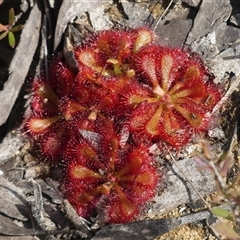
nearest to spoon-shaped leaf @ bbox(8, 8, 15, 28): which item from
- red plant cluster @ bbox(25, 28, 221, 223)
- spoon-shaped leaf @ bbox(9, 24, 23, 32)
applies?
spoon-shaped leaf @ bbox(9, 24, 23, 32)

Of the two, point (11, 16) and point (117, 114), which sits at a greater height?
point (11, 16)

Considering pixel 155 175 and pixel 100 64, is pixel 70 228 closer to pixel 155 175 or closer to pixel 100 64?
pixel 155 175

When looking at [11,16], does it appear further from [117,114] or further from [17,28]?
[117,114]

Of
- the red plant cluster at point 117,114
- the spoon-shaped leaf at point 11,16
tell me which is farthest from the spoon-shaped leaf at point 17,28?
the red plant cluster at point 117,114

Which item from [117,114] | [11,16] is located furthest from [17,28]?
[117,114]

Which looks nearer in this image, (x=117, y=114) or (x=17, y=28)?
(x=117, y=114)

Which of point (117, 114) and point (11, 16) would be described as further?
point (11, 16)

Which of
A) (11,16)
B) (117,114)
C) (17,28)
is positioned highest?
(11,16)

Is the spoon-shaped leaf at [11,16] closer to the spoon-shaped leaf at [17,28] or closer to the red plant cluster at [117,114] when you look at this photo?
the spoon-shaped leaf at [17,28]

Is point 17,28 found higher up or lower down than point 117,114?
higher up
